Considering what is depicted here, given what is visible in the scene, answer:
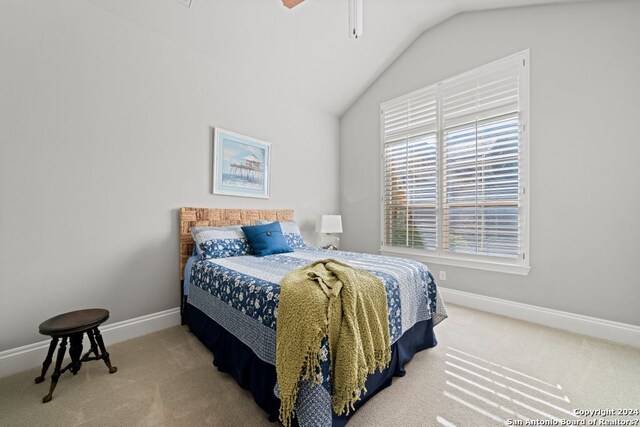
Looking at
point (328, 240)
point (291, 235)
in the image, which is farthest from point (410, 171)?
point (291, 235)

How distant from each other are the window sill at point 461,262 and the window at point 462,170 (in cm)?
1

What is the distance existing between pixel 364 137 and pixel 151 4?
9.79 ft

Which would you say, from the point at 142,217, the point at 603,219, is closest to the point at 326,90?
the point at 142,217

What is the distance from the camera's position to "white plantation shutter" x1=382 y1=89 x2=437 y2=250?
3.36 m

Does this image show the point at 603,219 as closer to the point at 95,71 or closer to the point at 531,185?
the point at 531,185

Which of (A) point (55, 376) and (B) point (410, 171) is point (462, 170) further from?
(A) point (55, 376)

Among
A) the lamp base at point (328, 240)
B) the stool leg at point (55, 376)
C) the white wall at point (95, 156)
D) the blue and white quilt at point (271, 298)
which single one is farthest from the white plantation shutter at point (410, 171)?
the stool leg at point (55, 376)

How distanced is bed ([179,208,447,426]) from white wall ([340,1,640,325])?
1.42 metres

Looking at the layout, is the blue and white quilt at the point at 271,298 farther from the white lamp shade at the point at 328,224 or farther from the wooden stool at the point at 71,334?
the white lamp shade at the point at 328,224

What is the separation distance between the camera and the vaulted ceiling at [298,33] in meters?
2.42

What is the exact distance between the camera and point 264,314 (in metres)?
1.40

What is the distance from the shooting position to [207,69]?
282 centimetres

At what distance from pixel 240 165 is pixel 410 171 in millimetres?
2290

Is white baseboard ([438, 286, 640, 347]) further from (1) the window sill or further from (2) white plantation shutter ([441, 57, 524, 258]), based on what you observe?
(2) white plantation shutter ([441, 57, 524, 258])
